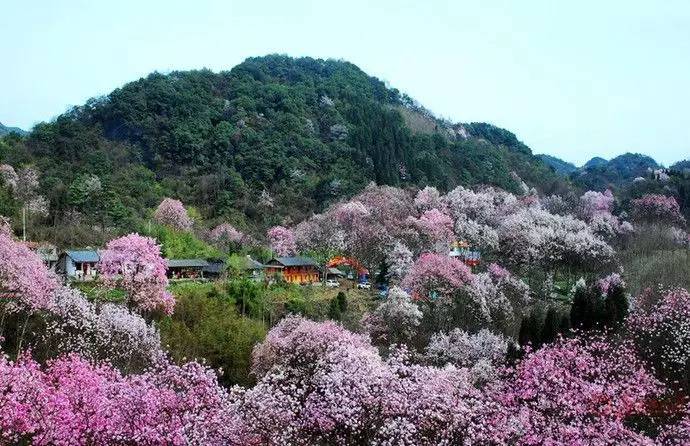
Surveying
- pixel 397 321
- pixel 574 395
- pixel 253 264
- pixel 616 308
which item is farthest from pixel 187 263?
pixel 574 395

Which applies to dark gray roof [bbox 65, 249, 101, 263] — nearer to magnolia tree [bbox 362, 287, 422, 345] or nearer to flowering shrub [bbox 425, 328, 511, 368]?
magnolia tree [bbox 362, 287, 422, 345]

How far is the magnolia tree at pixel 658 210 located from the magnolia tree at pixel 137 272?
48052 mm

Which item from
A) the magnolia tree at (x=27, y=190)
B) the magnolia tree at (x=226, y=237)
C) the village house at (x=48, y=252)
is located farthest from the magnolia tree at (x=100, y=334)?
the magnolia tree at (x=226, y=237)

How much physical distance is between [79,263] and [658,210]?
52.1 meters

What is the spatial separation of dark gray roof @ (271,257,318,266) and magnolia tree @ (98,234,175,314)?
14819mm

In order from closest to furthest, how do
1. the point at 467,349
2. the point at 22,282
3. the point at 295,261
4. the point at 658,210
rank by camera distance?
the point at 22,282 < the point at 467,349 < the point at 295,261 < the point at 658,210

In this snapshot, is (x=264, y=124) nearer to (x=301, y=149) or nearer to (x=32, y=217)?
(x=301, y=149)

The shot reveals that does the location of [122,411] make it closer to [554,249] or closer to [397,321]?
[397,321]

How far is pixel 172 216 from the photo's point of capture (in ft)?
164

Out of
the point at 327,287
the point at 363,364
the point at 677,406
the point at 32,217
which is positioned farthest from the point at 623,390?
the point at 32,217

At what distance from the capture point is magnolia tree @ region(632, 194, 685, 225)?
2357 inches

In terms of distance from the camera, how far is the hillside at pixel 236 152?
185 feet

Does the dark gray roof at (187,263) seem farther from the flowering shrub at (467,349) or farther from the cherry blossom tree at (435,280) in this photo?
the flowering shrub at (467,349)

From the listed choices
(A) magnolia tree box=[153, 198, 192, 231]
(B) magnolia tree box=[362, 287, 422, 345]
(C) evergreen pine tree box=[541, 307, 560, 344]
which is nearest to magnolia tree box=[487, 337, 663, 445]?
(C) evergreen pine tree box=[541, 307, 560, 344]
